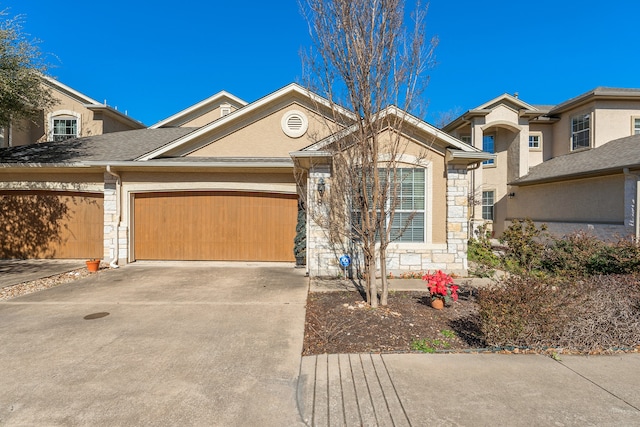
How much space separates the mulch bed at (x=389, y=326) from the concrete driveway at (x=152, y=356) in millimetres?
340

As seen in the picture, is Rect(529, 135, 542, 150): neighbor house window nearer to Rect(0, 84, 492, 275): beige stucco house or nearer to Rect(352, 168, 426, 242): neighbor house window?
Rect(352, 168, 426, 242): neighbor house window

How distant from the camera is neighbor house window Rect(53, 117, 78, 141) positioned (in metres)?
14.5

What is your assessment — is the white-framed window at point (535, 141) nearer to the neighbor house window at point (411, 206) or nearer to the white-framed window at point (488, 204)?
the white-framed window at point (488, 204)

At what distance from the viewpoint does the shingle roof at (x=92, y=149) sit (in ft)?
31.5

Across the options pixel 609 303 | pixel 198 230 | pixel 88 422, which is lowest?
pixel 88 422

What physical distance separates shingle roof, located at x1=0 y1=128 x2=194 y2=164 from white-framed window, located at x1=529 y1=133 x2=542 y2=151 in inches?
697

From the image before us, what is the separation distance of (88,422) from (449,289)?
217 inches

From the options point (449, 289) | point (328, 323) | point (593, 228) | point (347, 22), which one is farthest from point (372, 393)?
point (593, 228)

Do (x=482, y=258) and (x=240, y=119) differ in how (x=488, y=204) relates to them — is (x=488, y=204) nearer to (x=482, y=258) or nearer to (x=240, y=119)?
(x=482, y=258)

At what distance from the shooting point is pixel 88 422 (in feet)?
8.64

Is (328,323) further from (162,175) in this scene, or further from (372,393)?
(162,175)

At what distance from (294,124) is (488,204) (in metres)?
12.0

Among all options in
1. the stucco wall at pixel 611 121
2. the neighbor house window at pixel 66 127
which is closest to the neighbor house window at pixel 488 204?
the stucco wall at pixel 611 121

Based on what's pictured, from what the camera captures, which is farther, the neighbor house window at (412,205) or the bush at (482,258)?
the bush at (482,258)
